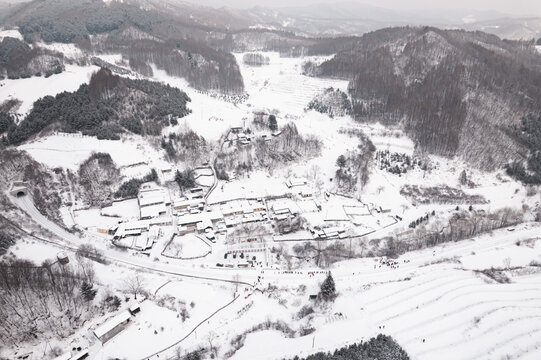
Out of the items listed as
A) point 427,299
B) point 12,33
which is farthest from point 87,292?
point 12,33

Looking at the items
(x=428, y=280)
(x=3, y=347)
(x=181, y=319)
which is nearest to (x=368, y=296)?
(x=428, y=280)

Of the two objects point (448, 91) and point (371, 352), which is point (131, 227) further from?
point (448, 91)

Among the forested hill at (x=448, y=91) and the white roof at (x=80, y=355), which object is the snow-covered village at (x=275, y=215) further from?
the forested hill at (x=448, y=91)

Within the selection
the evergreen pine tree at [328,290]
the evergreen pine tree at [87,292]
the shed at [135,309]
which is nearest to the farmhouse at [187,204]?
the evergreen pine tree at [87,292]

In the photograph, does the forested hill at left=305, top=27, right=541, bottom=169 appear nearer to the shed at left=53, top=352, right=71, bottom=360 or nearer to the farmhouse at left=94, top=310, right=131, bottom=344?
the farmhouse at left=94, top=310, right=131, bottom=344

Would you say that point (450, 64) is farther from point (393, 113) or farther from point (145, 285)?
point (145, 285)

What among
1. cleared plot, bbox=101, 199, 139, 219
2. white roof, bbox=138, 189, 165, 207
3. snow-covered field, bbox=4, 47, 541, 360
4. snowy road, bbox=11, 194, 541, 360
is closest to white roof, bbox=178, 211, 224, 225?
snow-covered field, bbox=4, 47, 541, 360
